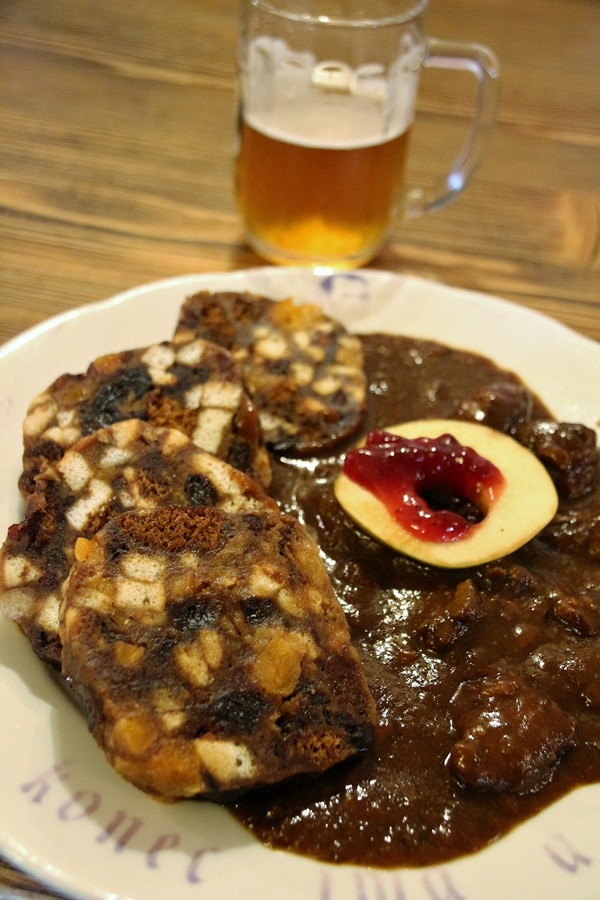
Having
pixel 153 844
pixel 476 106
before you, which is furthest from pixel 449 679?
pixel 476 106

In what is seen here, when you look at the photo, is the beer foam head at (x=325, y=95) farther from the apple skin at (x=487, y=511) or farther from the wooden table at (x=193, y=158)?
the apple skin at (x=487, y=511)

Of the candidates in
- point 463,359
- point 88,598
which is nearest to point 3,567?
point 88,598

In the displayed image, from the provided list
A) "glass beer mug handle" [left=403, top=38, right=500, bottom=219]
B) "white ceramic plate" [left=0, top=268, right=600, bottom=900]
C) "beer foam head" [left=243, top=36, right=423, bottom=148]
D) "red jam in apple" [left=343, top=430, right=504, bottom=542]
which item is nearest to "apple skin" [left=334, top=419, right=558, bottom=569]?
"red jam in apple" [left=343, top=430, right=504, bottom=542]

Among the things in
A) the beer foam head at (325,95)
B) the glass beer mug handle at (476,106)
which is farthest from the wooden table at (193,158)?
the beer foam head at (325,95)

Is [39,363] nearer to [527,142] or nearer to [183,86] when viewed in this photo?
[183,86]

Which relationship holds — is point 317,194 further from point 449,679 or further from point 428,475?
point 449,679
